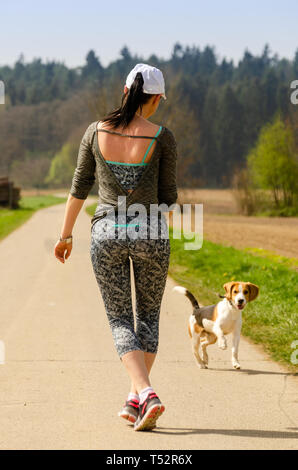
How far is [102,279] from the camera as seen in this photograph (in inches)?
173

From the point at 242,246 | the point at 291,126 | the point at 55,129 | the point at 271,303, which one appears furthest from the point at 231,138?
the point at 271,303

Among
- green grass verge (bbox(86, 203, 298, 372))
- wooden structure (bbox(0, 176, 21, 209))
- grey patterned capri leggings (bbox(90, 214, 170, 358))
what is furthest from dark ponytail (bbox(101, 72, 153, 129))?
wooden structure (bbox(0, 176, 21, 209))

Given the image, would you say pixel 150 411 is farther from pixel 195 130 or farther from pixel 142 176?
pixel 195 130

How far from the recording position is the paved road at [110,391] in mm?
4188

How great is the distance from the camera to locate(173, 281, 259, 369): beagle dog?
600 cm

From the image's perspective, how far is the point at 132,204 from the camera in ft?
14.1

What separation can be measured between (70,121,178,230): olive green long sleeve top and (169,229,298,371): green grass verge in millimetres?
2438

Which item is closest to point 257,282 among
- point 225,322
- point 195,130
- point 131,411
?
point 225,322

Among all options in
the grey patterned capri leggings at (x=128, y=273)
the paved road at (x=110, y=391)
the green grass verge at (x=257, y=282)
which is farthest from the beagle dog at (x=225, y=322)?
the grey patterned capri leggings at (x=128, y=273)

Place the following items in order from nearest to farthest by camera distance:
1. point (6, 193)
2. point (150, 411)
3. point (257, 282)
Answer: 1. point (150, 411)
2. point (257, 282)
3. point (6, 193)

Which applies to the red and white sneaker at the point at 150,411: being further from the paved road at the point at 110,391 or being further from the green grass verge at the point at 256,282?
the green grass verge at the point at 256,282

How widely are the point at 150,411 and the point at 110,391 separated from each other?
3.90 ft

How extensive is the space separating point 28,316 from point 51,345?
5.59ft
